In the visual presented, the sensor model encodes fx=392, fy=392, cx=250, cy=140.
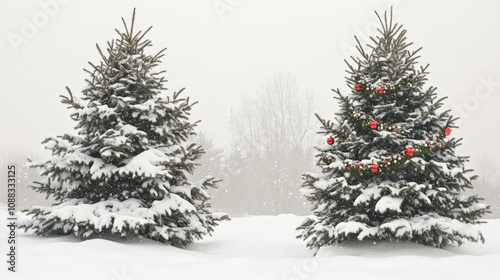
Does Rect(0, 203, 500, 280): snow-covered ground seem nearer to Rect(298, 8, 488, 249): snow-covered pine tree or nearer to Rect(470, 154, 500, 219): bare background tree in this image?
Rect(298, 8, 488, 249): snow-covered pine tree

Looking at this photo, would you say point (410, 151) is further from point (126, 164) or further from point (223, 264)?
point (126, 164)

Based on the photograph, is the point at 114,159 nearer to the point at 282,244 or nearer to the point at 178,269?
the point at 178,269

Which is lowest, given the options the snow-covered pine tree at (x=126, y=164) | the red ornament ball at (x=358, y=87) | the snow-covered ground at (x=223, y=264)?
the snow-covered ground at (x=223, y=264)

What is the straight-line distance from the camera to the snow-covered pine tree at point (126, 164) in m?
5.23

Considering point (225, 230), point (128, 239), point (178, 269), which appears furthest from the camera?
point (225, 230)

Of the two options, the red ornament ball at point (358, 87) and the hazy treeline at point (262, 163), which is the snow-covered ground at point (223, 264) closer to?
the red ornament ball at point (358, 87)

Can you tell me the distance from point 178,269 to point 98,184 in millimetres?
2371

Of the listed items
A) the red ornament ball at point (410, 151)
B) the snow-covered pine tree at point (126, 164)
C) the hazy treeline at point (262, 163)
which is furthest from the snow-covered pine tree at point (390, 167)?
the hazy treeline at point (262, 163)

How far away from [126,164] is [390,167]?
363 cm

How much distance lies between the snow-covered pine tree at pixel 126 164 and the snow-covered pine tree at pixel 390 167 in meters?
1.86

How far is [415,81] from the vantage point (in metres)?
5.73

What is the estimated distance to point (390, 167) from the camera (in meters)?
5.22

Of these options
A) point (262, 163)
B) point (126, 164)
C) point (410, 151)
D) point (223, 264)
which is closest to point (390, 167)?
point (410, 151)

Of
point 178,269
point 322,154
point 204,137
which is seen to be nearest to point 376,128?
point 322,154
